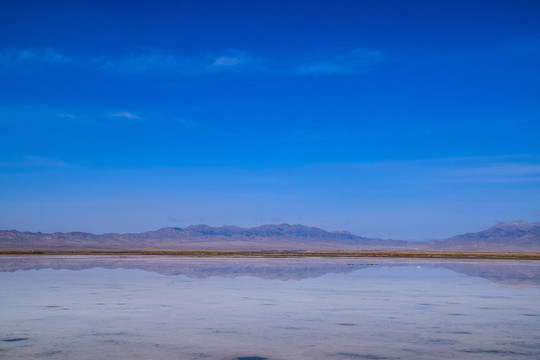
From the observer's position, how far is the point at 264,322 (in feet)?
40.7

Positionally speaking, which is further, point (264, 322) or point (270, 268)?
point (270, 268)

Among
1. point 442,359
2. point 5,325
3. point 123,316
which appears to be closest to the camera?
point 442,359

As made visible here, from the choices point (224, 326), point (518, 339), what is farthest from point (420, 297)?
point (224, 326)

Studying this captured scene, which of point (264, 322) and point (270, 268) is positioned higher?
point (264, 322)

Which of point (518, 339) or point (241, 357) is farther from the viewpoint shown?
point (518, 339)

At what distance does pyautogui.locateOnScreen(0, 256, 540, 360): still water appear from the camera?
9.27 m

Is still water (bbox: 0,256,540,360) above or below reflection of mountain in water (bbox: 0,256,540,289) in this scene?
above

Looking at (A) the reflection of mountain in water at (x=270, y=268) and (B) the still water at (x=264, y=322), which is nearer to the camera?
(B) the still water at (x=264, y=322)

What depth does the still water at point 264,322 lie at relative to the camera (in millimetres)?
9273

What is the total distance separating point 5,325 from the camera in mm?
11445

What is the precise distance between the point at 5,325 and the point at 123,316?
2.73m

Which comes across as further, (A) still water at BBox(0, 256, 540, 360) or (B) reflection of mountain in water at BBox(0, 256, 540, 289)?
(B) reflection of mountain in water at BBox(0, 256, 540, 289)

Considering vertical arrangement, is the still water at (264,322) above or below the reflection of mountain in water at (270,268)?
above

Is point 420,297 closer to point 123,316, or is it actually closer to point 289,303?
point 289,303
